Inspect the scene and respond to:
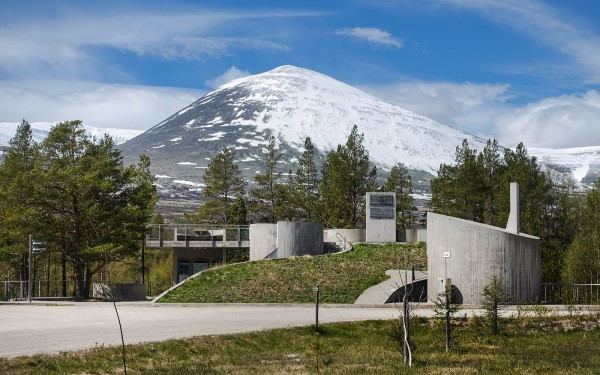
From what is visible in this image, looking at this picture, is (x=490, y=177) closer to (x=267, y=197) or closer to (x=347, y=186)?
(x=347, y=186)

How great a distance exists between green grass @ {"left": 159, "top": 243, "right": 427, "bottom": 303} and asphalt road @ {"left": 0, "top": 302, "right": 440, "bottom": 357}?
1.90 m

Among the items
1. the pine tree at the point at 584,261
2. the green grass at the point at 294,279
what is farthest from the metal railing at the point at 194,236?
the pine tree at the point at 584,261

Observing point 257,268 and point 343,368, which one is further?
point 257,268

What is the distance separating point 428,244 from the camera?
33875 mm

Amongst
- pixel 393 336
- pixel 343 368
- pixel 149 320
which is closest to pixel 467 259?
pixel 149 320

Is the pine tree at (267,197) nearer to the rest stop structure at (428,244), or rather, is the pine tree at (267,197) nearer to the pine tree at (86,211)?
the rest stop structure at (428,244)

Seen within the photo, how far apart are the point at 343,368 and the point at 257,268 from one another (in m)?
23.6

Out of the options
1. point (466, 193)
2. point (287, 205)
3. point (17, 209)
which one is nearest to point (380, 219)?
point (17, 209)

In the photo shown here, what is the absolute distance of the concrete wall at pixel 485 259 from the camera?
31.8 meters

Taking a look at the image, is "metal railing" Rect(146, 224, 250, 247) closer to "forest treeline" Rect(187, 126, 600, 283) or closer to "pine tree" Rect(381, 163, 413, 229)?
"forest treeline" Rect(187, 126, 600, 283)

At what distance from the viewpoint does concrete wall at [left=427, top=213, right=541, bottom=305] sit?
104ft

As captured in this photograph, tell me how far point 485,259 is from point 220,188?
171 feet

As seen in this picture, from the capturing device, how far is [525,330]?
22672 mm

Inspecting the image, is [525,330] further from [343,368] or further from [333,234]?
Result: [333,234]
